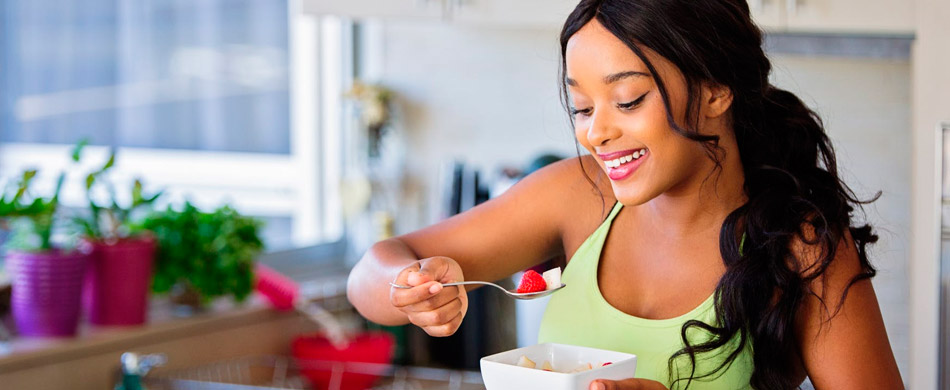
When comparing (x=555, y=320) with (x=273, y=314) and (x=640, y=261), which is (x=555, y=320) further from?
(x=273, y=314)

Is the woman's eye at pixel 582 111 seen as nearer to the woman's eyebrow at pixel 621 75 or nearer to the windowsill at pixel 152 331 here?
the woman's eyebrow at pixel 621 75

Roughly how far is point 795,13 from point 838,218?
107 cm

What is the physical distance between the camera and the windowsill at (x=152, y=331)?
1919 millimetres

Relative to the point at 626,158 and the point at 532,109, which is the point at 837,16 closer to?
the point at 532,109

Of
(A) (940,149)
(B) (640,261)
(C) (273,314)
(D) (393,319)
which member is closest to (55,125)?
(C) (273,314)

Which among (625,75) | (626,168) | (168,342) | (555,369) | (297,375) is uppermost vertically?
(625,75)

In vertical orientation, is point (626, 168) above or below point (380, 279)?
above

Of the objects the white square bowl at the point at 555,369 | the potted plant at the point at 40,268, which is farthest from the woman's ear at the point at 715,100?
the potted plant at the point at 40,268

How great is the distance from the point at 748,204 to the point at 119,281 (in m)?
1.32

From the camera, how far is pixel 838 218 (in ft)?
4.20

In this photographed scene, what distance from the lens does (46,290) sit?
77.0 inches

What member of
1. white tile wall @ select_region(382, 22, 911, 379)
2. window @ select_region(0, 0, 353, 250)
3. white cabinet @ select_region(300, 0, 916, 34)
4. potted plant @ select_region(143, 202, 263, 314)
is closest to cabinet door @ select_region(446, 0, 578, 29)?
white cabinet @ select_region(300, 0, 916, 34)

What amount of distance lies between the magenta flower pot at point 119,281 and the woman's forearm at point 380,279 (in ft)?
2.59

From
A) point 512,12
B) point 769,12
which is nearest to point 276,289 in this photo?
point 512,12
